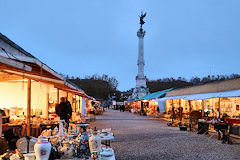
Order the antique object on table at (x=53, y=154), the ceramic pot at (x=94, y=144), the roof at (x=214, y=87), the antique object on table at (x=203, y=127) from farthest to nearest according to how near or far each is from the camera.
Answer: the roof at (x=214, y=87) < the antique object on table at (x=203, y=127) < the ceramic pot at (x=94, y=144) < the antique object on table at (x=53, y=154)

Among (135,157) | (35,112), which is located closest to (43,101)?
(35,112)

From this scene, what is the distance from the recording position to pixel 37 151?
2316 mm

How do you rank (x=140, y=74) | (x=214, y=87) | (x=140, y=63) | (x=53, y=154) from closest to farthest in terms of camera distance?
(x=53, y=154)
(x=214, y=87)
(x=140, y=63)
(x=140, y=74)

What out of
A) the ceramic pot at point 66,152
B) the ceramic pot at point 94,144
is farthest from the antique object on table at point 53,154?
the ceramic pot at point 94,144

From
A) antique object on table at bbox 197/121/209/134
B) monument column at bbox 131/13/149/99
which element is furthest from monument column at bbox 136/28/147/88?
antique object on table at bbox 197/121/209/134

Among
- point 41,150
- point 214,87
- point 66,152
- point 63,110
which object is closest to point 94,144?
point 66,152

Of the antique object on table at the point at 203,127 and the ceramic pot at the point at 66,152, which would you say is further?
the antique object on table at the point at 203,127

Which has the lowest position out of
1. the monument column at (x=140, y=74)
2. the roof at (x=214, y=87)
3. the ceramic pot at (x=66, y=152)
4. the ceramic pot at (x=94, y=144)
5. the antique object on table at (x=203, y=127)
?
the antique object on table at (x=203, y=127)

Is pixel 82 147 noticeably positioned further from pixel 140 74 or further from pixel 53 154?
pixel 140 74

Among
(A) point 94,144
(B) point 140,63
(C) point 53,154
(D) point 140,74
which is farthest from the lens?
(D) point 140,74

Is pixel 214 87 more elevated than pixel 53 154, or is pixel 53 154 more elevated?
pixel 214 87

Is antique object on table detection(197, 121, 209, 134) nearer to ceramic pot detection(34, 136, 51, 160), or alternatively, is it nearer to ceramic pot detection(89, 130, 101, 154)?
ceramic pot detection(89, 130, 101, 154)

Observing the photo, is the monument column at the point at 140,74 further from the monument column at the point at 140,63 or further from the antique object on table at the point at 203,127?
the antique object on table at the point at 203,127

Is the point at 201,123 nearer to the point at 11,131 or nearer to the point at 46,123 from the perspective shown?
the point at 46,123
